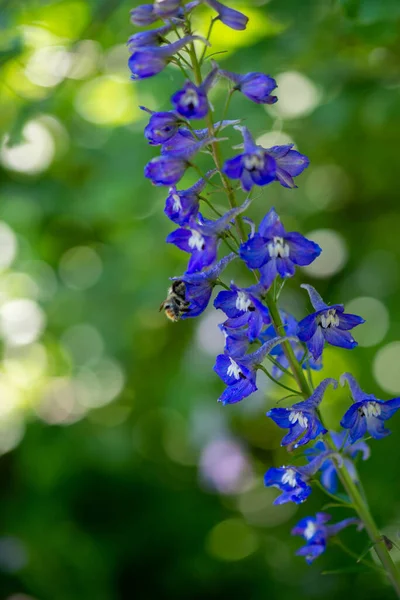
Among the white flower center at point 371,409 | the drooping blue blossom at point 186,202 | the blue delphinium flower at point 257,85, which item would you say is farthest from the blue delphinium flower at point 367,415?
the blue delphinium flower at point 257,85

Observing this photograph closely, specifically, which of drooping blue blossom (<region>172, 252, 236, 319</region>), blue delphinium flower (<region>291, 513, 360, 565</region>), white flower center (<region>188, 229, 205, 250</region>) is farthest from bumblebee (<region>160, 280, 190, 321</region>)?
blue delphinium flower (<region>291, 513, 360, 565</region>)

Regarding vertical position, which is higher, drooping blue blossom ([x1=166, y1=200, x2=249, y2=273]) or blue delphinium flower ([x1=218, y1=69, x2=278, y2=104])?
blue delphinium flower ([x1=218, y1=69, x2=278, y2=104])

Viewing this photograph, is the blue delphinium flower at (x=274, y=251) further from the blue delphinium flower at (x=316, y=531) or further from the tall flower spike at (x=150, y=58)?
the blue delphinium flower at (x=316, y=531)

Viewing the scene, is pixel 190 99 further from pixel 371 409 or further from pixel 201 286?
pixel 371 409

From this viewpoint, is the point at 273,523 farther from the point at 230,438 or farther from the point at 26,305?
the point at 26,305

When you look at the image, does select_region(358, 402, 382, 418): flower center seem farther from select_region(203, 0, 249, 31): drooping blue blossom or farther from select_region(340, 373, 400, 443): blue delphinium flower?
select_region(203, 0, 249, 31): drooping blue blossom

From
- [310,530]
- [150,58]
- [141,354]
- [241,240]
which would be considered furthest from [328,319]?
[141,354]
